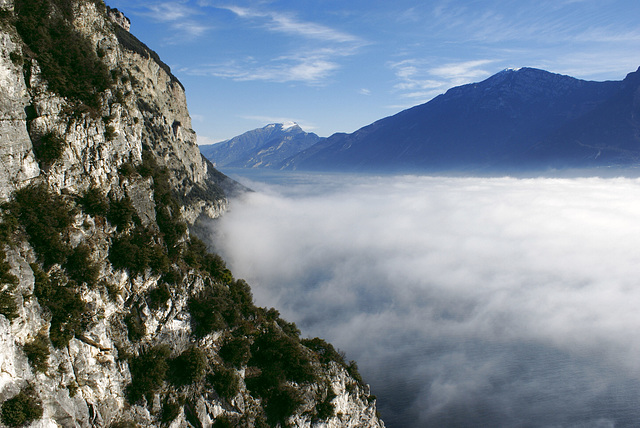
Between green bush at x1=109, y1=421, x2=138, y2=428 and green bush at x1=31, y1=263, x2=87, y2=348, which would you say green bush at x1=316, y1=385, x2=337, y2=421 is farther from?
green bush at x1=31, y1=263, x2=87, y2=348

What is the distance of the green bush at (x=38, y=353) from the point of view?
2625 centimetres

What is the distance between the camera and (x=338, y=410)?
4725cm

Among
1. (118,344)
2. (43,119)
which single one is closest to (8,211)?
(43,119)

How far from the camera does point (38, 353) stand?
26594 mm

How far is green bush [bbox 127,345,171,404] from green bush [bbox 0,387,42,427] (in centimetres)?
876

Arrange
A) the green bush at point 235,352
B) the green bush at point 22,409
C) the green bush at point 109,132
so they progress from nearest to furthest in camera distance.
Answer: the green bush at point 22,409, the green bush at point 109,132, the green bush at point 235,352

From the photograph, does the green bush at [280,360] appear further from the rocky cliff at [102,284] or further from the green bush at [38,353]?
the green bush at [38,353]

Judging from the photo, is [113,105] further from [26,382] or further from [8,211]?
[26,382]

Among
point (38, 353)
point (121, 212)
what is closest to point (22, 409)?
point (38, 353)

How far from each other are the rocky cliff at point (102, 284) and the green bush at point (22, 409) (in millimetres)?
74

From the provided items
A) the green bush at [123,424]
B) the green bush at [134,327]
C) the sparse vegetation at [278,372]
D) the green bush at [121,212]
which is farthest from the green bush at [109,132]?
the sparse vegetation at [278,372]

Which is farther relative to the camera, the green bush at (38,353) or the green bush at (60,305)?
the green bush at (60,305)

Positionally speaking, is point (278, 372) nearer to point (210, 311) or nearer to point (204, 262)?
point (210, 311)

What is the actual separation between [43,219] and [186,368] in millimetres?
19230
